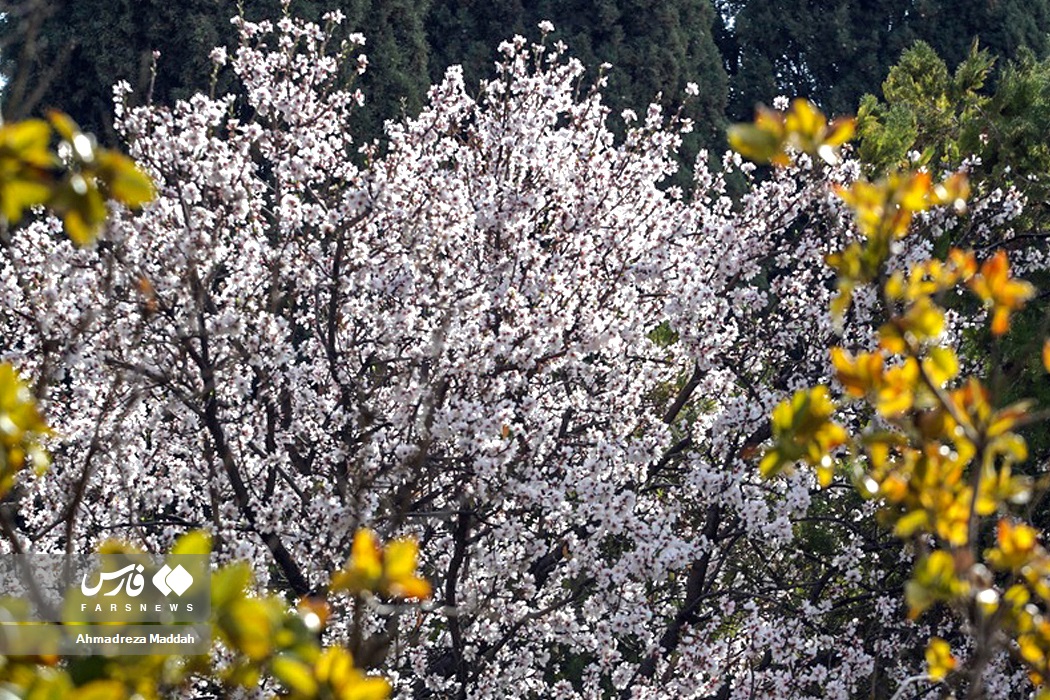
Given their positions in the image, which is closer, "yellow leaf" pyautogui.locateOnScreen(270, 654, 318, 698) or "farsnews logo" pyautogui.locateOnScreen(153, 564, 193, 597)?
"yellow leaf" pyautogui.locateOnScreen(270, 654, 318, 698)

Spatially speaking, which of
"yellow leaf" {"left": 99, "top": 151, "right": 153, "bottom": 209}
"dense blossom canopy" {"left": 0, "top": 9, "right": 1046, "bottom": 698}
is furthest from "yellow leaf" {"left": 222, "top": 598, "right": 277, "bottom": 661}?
"dense blossom canopy" {"left": 0, "top": 9, "right": 1046, "bottom": 698}

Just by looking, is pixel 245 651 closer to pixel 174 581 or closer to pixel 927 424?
pixel 927 424

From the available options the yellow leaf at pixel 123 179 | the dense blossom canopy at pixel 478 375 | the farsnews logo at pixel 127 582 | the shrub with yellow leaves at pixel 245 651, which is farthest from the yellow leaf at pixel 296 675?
the dense blossom canopy at pixel 478 375

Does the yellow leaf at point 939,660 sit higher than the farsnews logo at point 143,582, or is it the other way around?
the farsnews logo at point 143,582

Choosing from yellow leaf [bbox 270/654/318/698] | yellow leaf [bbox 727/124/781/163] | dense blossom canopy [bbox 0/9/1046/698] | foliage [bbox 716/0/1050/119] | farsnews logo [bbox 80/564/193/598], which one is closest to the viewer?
yellow leaf [bbox 270/654/318/698]

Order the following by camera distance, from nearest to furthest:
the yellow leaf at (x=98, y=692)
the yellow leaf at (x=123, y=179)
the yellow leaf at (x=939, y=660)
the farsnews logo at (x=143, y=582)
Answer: the yellow leaf at (x=98, y=692), the yellow leaf at (x=123, y=179), the yellow leaf at (x=939, y=660), the farsnews logo at (x=143, y=582)

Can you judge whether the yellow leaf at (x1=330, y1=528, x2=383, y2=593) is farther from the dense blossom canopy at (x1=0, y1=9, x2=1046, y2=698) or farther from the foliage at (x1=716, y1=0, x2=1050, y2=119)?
the foliage at (x1=716, y1=0, x2=1050, y2=119)

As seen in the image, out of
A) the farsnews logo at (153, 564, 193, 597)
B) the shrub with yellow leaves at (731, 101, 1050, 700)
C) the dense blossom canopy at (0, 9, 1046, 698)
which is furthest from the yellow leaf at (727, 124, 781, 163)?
the dense blossom canopy at (0, 9, 1046, 698)

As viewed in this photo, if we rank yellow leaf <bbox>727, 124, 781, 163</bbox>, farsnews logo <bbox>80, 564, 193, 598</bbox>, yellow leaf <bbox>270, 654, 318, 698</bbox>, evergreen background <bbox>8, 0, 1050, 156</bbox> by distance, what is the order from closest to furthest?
yellow leaf <bbox>270, 654, 318, 698</bbox>, yellow leaf <bbox>727, 124, 781, 163</bbox>, farsnews logo <bbox>80, 564, 193, 598</bbox>, evergreen background <bbox>8, 0, 1050, 156</bbox>

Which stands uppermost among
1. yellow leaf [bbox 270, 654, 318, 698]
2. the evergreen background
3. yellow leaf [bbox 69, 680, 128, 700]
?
the evergreen background

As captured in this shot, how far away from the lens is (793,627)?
23.3 feet

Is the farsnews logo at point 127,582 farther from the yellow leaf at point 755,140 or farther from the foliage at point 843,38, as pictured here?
the foliage at point 843,38

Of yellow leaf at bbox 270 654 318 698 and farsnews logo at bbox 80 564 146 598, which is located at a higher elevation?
farsnews logo at bbox 80 564 146 598

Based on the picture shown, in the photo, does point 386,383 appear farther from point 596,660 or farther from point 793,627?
point 596,660
